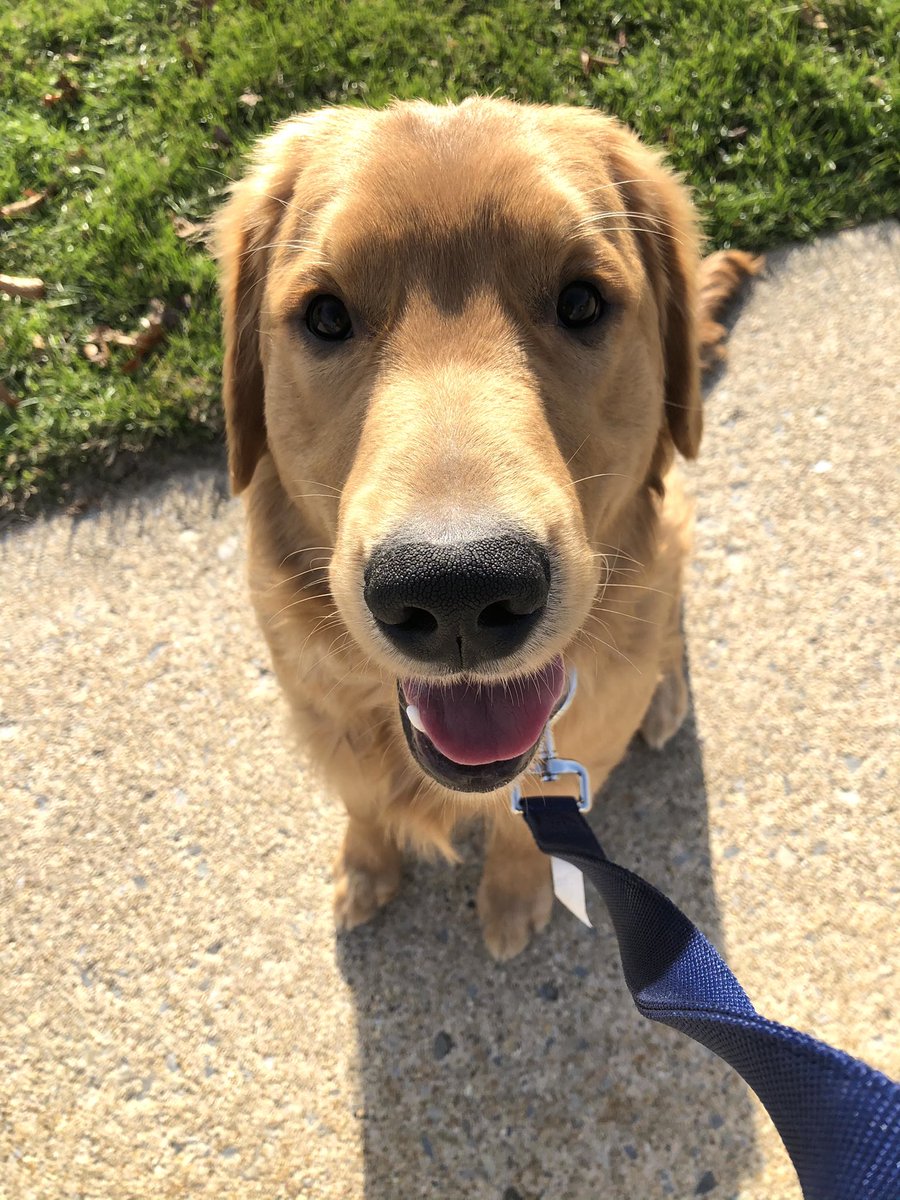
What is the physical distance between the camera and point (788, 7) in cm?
440

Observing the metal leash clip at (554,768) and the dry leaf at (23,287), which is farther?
the dry leaf at (23,287)

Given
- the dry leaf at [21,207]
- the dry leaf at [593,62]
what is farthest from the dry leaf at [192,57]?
the dry leaf at [593,62]

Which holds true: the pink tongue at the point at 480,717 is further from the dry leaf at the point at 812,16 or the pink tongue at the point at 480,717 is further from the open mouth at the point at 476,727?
the dry leaf at the point at 812,16

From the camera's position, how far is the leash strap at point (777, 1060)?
1301 millimetres

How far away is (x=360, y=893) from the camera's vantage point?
115 inches

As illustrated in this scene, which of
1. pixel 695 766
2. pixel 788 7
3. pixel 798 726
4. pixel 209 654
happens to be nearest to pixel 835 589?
pixel 798 726

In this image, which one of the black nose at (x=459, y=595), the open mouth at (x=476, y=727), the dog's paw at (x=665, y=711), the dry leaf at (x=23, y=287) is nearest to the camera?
the black nose at (x=459, y=595)

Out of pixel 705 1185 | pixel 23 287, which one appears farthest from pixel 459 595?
pixel 23 287

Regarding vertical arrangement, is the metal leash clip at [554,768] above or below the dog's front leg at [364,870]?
above

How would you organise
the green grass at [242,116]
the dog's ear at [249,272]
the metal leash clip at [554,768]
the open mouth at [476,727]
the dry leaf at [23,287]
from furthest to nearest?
the dry leaf at [23,287], the green grass at [242,116], the dog's ear at [249,272], the metal leash clip at [554,768], the open mouth at [476,727]

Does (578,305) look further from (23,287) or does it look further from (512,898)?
(23,287)

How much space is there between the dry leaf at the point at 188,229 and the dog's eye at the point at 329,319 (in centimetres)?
250

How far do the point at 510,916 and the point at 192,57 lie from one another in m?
4.59

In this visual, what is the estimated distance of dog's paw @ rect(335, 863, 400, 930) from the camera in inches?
116
